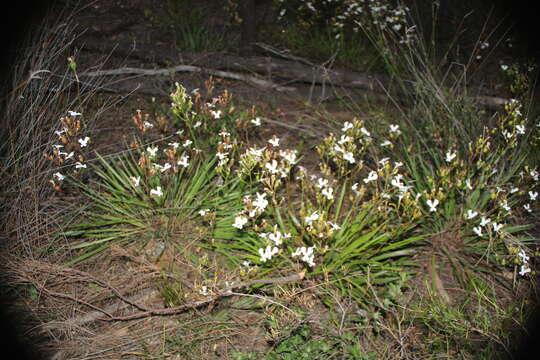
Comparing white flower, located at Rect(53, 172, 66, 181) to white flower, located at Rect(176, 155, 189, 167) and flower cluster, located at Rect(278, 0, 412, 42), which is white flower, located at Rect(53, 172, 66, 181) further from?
flower cluster, located at Rect(278, 0, 412, 42)

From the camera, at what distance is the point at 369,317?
2.40 metres

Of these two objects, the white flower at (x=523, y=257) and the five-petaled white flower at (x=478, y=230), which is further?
the five-petaled white flower at (x=478, y=230)

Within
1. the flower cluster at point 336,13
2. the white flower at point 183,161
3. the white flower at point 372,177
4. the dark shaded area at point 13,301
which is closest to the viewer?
the dark shaded area at point 13,301

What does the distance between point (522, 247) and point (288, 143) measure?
199 cm

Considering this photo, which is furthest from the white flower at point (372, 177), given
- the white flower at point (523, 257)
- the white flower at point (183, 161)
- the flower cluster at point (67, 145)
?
the flower cluster at point (67, 145)

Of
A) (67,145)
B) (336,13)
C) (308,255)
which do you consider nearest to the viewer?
(308,255)

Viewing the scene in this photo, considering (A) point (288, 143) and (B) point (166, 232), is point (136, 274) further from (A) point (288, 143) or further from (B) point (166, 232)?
(A) point (288, 143)

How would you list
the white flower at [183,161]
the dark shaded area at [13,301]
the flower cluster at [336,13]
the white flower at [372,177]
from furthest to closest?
the flower cluster at [336,13], the white flower at [183,161], the white flower at [372,177], the dark shaded area at [13,301]

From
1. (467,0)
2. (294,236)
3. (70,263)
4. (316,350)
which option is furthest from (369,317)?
(467,0)

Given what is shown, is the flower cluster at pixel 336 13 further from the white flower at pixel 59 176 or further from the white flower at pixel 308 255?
the white flower at pixel 59 176

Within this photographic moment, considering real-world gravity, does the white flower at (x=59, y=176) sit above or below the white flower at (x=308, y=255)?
below

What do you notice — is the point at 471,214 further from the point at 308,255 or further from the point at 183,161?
the point at 183,161

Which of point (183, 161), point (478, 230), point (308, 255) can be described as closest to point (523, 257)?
point (478, 230)

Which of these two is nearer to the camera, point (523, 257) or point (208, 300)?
point (208, 300)
